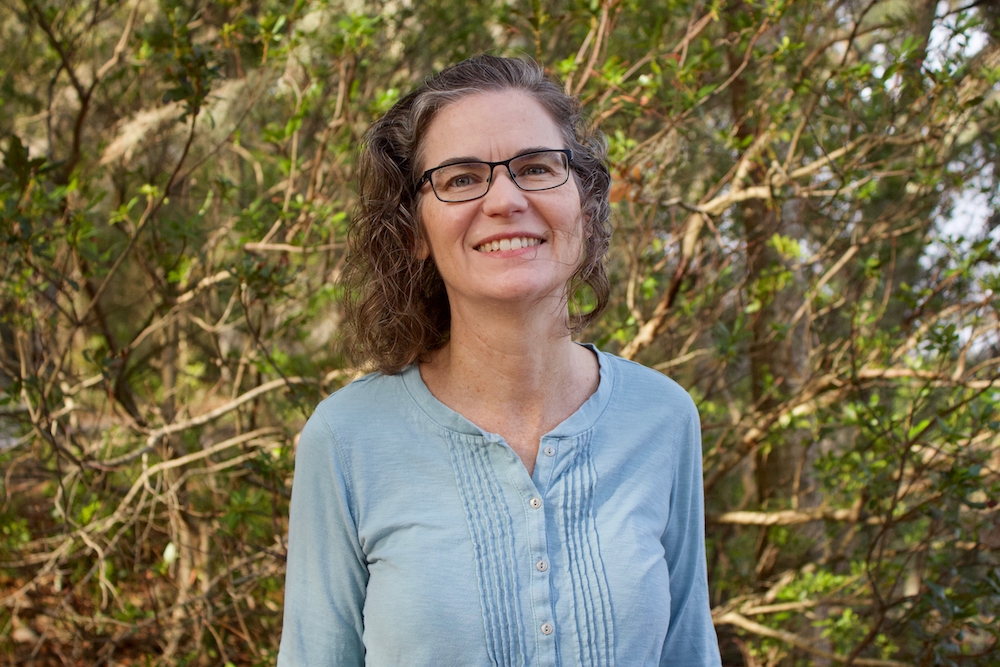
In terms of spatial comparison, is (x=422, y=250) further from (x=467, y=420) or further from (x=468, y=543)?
(x=468, y=543)

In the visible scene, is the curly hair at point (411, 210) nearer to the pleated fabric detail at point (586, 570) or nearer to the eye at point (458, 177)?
the eye at point (458, 177)

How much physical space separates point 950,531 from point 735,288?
47.7 inches

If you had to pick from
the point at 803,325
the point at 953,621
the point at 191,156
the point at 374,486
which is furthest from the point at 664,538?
the point at 191,156

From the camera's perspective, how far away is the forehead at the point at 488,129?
1.52 metres

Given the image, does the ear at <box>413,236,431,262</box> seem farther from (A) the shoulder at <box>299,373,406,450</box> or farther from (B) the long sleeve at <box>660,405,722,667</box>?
(B) the long sleeve at <box>660,405,722,667</box>

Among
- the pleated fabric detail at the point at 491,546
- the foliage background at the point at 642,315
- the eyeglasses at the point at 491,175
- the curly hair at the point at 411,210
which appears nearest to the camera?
the pleated fabric detail at the point at 491,546

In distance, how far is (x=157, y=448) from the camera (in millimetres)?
3125

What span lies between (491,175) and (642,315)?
63.5 inches

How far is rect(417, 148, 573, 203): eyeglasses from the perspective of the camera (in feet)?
4.92

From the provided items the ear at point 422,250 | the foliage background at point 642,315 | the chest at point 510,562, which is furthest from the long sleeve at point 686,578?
the foliage background at point 642,315

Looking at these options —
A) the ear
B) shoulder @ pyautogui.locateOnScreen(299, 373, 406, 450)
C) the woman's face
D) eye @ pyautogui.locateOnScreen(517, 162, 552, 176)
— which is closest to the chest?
shoulder @ pyautogui.locateOnScreen(299, 373, 406, 450)

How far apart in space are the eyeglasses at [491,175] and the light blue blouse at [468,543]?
0.42 meters

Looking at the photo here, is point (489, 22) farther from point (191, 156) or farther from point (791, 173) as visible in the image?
point (791, 173)

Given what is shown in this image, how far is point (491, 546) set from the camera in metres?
1.42
